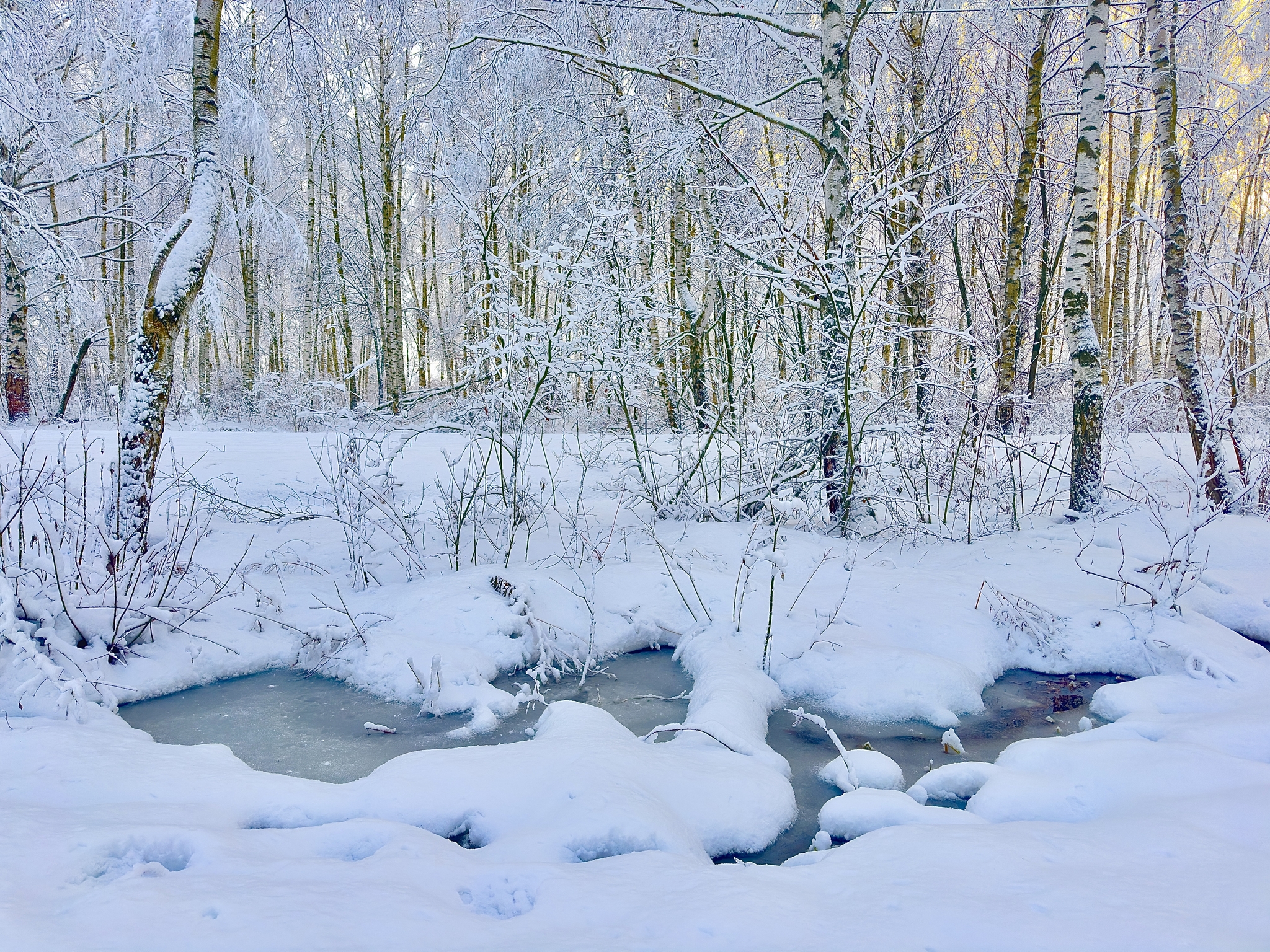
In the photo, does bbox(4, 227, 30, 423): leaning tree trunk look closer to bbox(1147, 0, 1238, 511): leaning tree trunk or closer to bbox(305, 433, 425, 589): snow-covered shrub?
bbox(305, 433, 425, 589): snow-covered shrub

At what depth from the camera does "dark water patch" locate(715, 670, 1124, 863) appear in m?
2.64

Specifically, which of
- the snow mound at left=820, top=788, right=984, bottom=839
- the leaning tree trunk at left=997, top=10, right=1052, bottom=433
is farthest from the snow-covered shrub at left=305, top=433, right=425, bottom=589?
the leaning tree trunk at left=997, top=10, right=1052, bottom=433

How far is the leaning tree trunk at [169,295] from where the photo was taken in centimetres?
383

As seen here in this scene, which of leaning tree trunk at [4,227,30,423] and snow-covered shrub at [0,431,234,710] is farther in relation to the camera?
leaning tree trunk at [4,227,30,423]

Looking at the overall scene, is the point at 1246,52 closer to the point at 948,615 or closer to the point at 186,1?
the point at 948,615

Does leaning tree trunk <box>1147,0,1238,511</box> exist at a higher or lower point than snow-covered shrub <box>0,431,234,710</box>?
higher

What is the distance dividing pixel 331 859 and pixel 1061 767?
2.35m

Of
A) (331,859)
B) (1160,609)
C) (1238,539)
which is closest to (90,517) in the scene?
(331,859)

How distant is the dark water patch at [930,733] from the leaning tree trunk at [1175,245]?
2971mm

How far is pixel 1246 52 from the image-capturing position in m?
8.93

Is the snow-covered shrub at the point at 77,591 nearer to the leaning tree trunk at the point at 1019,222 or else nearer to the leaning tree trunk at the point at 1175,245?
the leaning tree trunk at the point at 1175,245

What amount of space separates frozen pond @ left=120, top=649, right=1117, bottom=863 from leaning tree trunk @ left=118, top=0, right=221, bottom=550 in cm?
127

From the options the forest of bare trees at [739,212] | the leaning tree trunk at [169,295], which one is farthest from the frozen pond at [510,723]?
the forest of bare trees at [739,212]

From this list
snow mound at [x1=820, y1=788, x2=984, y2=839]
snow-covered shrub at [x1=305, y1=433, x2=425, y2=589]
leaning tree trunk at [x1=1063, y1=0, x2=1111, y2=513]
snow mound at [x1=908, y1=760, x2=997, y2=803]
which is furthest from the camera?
leaning tree trunk at [x1=1063, y1=0, x2=1111, y2=513]
